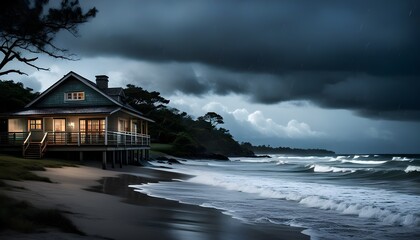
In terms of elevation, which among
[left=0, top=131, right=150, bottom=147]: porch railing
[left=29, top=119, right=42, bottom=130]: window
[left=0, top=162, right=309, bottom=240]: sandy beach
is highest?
[left=29, top=119, right=42, bottom=130]: window

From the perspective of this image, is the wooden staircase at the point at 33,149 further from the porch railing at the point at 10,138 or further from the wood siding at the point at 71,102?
the wood siding at the point at 71,102

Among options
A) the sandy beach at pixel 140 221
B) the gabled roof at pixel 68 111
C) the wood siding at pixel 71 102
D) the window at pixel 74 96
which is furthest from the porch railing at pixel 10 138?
the sandy beach at pixel 140 221

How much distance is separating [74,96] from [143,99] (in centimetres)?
3832

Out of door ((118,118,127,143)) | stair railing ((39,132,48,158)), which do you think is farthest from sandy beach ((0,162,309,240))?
door ((118,118,127,143))

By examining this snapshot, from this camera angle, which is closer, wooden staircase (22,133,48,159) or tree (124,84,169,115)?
wooden staircase (22,133,48,159)

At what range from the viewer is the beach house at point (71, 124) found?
2985 cm

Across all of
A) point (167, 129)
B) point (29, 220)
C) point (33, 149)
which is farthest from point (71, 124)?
point (167, 129)

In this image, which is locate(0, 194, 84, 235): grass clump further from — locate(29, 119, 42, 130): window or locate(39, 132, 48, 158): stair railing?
locate(29, 119, 42, 130): window

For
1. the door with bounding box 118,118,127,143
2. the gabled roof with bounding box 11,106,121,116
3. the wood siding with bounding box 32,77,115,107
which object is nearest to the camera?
the gabled roof with bounding box 11,106,121,116

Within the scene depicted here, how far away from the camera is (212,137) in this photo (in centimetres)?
10738

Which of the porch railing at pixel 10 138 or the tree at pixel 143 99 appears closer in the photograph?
the porch railing at pixel 10 138

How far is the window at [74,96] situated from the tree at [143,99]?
3663 cm

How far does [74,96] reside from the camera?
35.8m

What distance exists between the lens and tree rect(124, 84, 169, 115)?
73.1 m
